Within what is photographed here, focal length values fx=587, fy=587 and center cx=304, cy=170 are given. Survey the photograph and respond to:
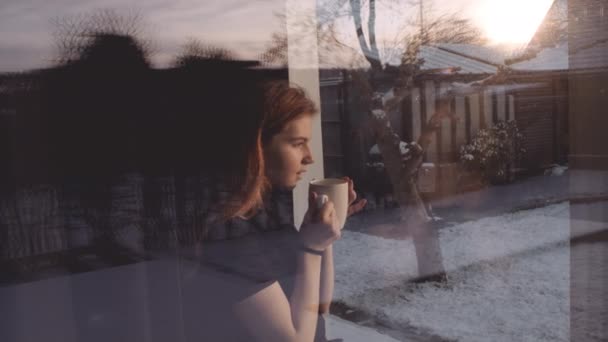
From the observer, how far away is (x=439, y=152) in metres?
1.50

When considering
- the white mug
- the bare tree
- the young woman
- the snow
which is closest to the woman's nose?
the young woman

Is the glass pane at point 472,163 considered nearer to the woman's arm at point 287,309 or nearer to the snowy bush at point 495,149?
the snowy bush at point 495,149

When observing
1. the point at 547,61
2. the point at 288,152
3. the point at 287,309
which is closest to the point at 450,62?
the point at 547,61

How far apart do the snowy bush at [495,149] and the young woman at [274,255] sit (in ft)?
2.09

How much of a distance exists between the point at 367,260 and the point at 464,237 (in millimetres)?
308

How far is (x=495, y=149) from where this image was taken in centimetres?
157

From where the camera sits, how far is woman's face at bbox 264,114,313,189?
0.91 m

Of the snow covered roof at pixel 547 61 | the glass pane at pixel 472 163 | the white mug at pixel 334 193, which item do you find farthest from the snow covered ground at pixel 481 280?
the white mug at pixel 334 193

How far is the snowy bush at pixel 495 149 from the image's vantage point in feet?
4.97

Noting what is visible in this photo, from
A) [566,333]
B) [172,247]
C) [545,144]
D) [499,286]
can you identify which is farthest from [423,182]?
[172,247]

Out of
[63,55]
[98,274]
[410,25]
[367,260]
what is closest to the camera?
[63,55]

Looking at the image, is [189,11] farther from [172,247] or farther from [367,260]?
[367,260]

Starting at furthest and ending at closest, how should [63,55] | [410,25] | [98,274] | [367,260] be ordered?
[367,260], [410,25], [98,274], [63,55]

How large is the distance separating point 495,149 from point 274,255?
93 cm
